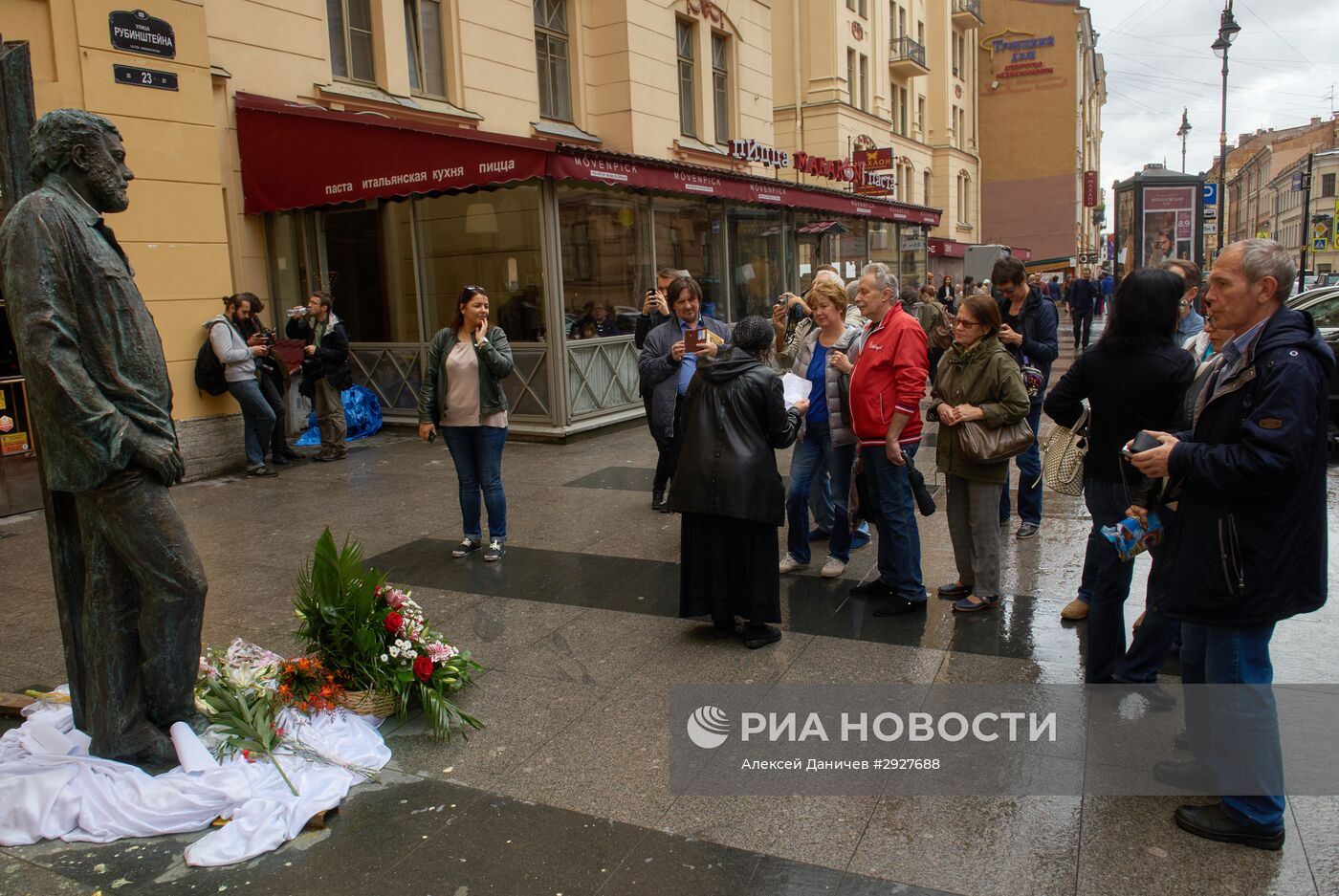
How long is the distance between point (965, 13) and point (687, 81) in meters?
29.1

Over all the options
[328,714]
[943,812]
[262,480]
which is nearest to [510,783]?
[328,714]

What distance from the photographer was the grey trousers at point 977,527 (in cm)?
516

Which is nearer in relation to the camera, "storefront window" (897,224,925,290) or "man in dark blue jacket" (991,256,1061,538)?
"man in dark blue jacket" (991,256,1061,538)

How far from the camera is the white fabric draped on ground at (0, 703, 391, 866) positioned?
10.9 feet

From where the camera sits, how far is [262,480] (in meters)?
9.48

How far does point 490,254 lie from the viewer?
1182cm

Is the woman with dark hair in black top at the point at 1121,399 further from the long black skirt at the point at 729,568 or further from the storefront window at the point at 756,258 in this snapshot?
the storefront window at the point at 756,258

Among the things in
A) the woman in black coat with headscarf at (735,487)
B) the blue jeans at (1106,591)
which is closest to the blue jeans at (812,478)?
the woman in black coat with headscarf at (735,487)

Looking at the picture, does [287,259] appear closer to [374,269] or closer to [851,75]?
[374,269]

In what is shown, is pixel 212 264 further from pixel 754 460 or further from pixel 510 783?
pixel 510 783

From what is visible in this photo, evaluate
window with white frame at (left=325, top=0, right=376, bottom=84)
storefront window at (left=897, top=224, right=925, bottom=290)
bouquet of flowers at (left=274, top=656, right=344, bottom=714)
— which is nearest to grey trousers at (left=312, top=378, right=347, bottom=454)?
window with white frame at (left=325, top=0, right=376, bottom=84)

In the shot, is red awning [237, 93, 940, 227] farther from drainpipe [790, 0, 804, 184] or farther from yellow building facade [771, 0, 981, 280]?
drainpipe [790, 0, 804, 184]

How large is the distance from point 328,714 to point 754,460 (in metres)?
2.24

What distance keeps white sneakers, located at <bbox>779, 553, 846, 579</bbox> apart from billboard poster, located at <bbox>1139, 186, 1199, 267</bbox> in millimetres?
12070
